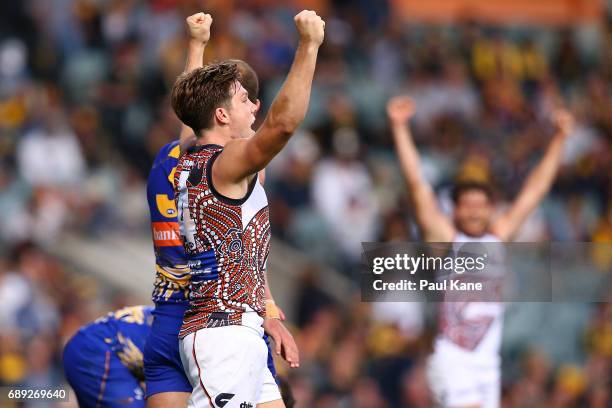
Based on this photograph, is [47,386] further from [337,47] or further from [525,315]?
[337,47]

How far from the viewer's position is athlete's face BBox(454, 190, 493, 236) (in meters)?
8.16

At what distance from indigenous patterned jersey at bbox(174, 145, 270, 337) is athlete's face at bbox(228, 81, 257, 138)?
163mm

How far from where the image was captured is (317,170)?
1438cm

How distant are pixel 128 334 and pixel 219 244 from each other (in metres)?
1.77

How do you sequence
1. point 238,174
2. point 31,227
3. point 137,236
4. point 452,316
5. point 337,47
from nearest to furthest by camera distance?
point 238,174 < point 452,316 < point 31,227 < point 137,236 < point 337,47

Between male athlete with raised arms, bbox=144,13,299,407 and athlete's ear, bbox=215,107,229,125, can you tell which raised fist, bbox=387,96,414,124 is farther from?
athlete's ear, bbox=215,107,229,125

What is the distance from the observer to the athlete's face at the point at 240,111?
530 centimetres

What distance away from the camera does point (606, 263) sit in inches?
545

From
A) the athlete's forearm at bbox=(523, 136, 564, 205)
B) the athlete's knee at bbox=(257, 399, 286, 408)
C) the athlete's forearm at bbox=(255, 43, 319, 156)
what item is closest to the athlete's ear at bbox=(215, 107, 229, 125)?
the athlete's forearm at bbox=(255, 43, 319, 156)

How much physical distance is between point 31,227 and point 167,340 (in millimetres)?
6589

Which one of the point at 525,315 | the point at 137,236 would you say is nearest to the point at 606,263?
the point at 525,315

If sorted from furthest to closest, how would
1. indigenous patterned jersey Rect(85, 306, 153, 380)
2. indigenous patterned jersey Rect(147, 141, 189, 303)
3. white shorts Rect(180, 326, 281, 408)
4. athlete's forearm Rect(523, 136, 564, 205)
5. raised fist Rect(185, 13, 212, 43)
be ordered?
athlete's forearm Rect(523, 136, 564, 205), indigenous patterned jersey Rect(85, 306, 153, 380), raised fist Rect(185, 13, 212, 43), indigenous patterned jersey Rect(147, 141, 189, 303), white shorts Rect(180, 326, 281, 408)

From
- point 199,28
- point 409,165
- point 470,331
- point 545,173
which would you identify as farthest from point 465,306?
point 199,28

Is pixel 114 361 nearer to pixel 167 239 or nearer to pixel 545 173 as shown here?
pixel 167 239
